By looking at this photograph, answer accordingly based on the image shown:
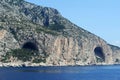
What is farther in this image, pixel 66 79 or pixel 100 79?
pixel 100 79

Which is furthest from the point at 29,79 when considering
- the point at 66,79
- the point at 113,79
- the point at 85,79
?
the point at 113,79

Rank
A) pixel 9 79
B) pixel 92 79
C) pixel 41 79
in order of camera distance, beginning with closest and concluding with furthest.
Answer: pixel 9 79 < pixel 41 79 < pixel 92 79

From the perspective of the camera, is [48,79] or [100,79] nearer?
[48,79]

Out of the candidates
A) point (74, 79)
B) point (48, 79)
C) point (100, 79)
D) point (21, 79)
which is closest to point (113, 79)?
point (100, 79)

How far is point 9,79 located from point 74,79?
1275 inches

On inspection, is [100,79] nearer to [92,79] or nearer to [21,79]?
[92,79]

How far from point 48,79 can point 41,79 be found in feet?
14.2

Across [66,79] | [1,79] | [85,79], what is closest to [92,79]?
[85,79]

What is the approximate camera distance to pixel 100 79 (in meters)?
183

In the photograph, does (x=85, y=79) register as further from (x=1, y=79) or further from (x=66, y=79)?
(x=1, y=79)

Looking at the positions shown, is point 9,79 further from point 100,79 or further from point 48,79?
point 100,79

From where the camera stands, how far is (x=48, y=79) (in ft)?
557

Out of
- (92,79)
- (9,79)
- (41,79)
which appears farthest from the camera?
(92,79)

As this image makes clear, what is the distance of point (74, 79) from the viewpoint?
6900 inches
